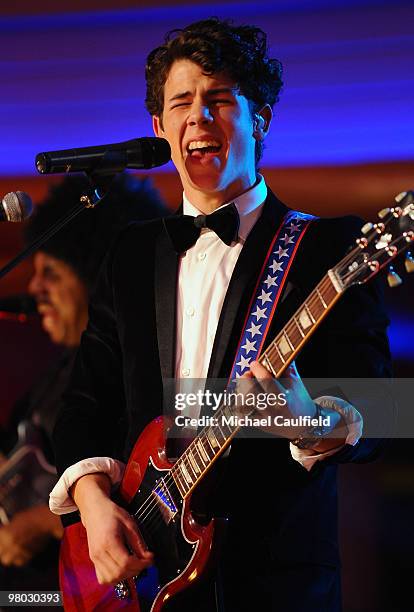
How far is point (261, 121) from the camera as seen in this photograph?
2.05 meters

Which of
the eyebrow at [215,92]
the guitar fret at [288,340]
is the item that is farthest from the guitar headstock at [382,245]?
the eyebrow at [215,92]

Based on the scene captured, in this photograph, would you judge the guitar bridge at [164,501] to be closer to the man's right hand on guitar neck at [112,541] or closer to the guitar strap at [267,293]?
the man's right hand on guitar neck at [112,541]

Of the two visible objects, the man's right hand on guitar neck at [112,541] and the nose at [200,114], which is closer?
the man's right hand on guitar neck at [112,541]

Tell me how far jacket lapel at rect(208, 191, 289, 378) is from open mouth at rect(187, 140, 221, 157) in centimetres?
17

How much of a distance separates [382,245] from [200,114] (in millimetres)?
622

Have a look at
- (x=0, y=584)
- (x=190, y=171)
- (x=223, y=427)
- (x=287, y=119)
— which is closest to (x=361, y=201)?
(x=287, y=119)

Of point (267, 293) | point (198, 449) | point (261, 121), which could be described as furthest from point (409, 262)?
point (261, 121)

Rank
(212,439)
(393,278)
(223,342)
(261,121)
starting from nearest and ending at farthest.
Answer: (393,278), (212,439), (223,342), (261,121)

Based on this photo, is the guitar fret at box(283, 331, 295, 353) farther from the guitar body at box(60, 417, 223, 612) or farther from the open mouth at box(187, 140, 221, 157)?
the open mouth at box(187, 140, 221, 157)

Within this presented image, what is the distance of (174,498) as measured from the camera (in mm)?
1711

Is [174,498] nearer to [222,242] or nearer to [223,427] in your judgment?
[223,427]

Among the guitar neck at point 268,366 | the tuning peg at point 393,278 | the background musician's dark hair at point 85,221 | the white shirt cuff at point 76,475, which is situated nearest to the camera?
the tuning peg at point 393,278

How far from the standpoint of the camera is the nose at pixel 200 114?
74.9 inches

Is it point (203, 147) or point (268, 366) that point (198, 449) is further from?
point (203, 147)
